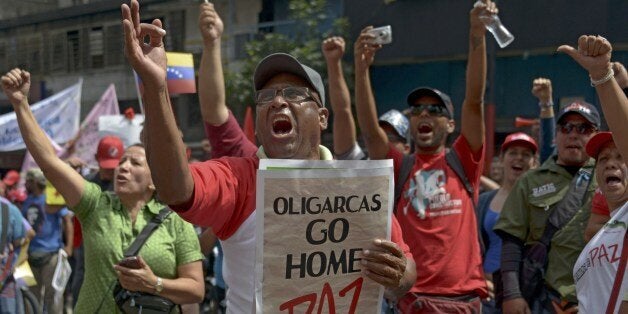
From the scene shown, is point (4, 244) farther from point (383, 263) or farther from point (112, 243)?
point (383, 263)

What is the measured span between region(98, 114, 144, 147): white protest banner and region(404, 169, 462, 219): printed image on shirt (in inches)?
217

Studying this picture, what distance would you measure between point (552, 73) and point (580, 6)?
4.67 ft

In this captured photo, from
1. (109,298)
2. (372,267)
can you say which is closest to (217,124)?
(109,298)

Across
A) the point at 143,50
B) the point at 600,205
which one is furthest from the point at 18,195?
the point at 143,50

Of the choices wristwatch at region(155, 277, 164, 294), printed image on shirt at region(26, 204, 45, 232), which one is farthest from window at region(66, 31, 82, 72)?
wristwatch at region(155, 277, 164, 294)

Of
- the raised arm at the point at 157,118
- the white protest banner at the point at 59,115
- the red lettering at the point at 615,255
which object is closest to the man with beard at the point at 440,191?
the red lettering at the point at 615,255

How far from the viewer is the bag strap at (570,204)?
4.88m

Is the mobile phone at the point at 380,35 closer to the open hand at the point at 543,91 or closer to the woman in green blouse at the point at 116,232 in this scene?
the open hand at the point at 543,91

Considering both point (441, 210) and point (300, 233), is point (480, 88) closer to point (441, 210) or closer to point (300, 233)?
point (441, 210)

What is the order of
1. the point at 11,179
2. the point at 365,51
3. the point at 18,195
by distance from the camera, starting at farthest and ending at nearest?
the point at 11,179, the point at 18,195, the point at 365,51

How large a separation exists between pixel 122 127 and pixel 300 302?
26.4 feet

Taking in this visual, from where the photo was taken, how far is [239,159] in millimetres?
3061

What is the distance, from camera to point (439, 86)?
68.3ft

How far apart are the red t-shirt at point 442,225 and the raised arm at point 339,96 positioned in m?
0.36
